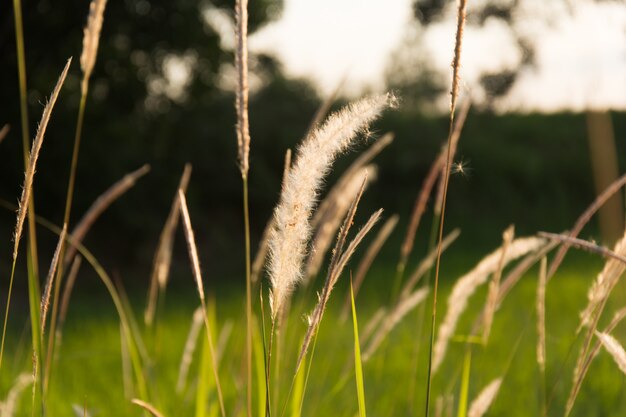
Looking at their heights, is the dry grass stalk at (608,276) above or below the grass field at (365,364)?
above

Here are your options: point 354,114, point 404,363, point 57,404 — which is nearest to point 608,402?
point 404,363

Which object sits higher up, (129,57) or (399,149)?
(129,57)

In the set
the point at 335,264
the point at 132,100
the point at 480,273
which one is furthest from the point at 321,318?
the point at 132,100

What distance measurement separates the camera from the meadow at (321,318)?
2.80 ft

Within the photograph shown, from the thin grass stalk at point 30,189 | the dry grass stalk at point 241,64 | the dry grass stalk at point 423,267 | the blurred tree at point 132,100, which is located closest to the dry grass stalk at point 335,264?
the dry grass stalk at point 241,64

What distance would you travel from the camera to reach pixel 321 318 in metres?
0.85

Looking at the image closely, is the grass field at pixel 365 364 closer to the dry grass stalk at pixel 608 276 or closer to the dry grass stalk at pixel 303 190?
the dry grass stalk at pixel 608 276

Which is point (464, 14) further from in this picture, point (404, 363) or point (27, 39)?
point (27, 39)

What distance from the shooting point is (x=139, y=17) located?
9.50m

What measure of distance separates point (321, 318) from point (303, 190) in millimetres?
157

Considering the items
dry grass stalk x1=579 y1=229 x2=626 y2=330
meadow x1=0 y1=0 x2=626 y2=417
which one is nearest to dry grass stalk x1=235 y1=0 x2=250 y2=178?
meadow x1=0 y1=0 x2=626 y2=417

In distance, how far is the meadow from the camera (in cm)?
85

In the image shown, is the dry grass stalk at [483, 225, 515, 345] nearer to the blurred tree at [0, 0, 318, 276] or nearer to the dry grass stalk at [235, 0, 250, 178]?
the dry grass stalk at [235, 0, 250, 178]

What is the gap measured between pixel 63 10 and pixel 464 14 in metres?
9.38
